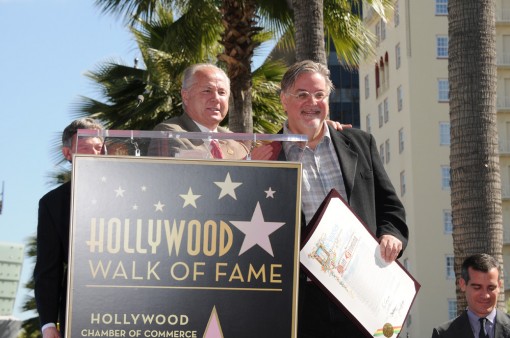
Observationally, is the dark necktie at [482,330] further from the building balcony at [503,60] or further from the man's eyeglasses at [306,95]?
the building balcony at [503,60]

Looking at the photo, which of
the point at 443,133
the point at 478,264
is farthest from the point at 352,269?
the point at 443,133

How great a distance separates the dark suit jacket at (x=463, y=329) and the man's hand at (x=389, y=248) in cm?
240

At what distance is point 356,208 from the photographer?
15.4ft

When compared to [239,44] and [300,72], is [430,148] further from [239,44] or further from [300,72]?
[300,72]

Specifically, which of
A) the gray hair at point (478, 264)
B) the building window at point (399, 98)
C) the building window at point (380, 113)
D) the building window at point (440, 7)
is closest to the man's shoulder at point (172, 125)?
the gray hair at point (478, 264)

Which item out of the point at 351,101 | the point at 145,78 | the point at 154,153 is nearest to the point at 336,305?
the point at 154,153

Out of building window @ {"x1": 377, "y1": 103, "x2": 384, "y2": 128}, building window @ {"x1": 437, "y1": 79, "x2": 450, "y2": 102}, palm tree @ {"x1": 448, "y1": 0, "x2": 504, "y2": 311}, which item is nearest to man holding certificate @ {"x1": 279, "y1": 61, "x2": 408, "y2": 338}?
palm tree @ {"x1": 448, "y1": 0, "x2": 504, "y2": 311}

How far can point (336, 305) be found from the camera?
4.30 meters

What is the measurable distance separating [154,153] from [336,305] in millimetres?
1001

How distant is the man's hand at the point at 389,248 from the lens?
4.45 meters

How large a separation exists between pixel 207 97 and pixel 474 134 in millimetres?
5545

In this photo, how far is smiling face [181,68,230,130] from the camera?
17.2ft

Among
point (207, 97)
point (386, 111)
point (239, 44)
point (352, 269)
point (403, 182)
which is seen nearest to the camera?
point (352, 269)

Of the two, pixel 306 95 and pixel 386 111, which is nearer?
pixel 306 95
